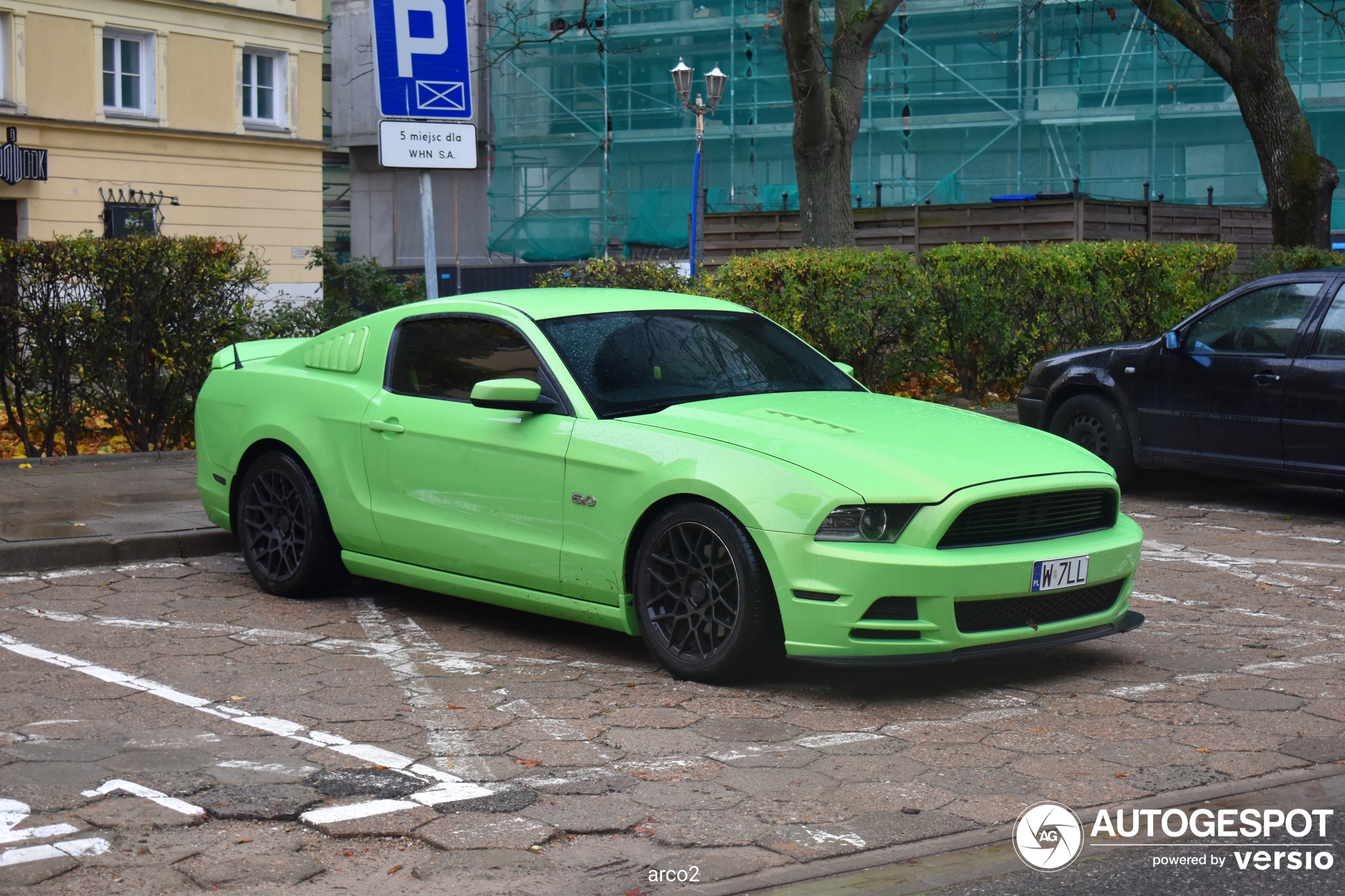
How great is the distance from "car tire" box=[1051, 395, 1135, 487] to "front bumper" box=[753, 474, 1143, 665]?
541cm

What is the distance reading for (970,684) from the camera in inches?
238

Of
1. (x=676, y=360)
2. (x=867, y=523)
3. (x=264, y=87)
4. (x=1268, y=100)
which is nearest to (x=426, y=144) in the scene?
(x=676, y=360)

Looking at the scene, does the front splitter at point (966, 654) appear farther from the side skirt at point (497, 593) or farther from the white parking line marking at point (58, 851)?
the white parking line marking at point (58, 851)

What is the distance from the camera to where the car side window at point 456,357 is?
22.2 feet

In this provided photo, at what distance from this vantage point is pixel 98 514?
30.1 ft

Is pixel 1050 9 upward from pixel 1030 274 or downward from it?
upward

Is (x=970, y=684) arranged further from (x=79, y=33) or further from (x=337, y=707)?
(x=79, y=33)

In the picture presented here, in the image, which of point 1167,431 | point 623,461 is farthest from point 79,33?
point 623,461

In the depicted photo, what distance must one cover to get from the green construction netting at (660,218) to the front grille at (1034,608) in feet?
108

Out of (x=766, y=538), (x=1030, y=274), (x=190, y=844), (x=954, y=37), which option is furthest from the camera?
(x=954, y=37)

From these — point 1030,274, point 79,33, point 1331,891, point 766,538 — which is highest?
point 79,33

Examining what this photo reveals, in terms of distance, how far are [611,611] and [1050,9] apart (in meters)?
29.0

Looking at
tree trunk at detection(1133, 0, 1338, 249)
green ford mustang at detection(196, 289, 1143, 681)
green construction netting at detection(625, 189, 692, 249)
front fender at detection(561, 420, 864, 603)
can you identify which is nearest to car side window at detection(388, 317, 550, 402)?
green ford mustang at detection(196, 289, 1143, 681)

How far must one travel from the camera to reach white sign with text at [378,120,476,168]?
355 inches
